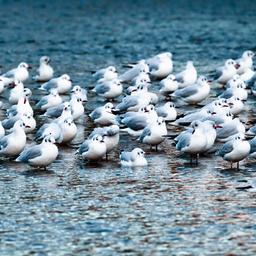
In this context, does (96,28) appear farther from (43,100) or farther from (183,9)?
(43,100)

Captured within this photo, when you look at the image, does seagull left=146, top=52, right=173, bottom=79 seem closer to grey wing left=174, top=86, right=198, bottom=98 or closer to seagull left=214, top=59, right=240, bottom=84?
seagull left=214, top=59, right=240, bottom=84

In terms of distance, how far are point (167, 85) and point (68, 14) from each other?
3004cm

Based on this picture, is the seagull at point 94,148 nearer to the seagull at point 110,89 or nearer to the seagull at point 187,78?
the seagull at point 110,89

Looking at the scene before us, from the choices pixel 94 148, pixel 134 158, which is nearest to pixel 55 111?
pixel 94 148

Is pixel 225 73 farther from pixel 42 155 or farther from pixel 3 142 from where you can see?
pixel 42 155

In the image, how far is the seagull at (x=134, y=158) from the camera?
19.5 m

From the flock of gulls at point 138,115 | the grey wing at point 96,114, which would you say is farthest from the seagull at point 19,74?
the grey wing at point 96,114

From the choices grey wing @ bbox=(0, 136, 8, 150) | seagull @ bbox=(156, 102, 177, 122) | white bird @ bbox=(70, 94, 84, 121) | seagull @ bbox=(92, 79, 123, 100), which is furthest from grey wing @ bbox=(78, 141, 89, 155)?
seagull @ bbox=(92, 79, 123, 100)

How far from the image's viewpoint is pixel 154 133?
20.9 meters

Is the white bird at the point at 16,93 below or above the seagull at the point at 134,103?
below

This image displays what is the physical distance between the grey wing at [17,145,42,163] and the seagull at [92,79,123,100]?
7.94 meters

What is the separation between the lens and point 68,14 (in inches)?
2261

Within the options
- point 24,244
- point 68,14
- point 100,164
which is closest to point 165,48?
point 68,14

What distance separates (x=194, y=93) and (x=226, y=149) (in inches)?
288
